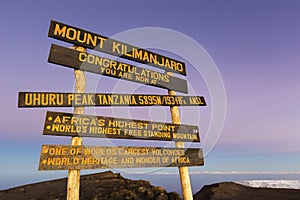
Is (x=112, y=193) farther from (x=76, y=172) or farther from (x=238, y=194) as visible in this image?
(x=238, y=194)

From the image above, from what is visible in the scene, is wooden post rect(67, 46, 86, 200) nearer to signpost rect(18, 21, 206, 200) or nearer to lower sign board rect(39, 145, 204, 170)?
signpost rect(18, 21, 206, 200)

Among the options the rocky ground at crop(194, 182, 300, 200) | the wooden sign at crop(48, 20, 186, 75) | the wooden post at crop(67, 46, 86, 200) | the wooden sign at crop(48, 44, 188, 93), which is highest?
the wooden sign at crop(48, 20, 186, 75)

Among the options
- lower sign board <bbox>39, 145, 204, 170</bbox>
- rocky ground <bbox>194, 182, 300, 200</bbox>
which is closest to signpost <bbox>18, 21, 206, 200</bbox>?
lower sign board <bbox>39, 145, 204, 170</bbox>

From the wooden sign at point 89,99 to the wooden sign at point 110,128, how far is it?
→ 1.07 ft

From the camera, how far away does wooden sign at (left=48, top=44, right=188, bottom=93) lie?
246 inches

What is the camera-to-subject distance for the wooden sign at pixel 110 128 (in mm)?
5730

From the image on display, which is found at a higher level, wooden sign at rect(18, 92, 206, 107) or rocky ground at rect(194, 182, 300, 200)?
wooden sign at rect(18, 92, 206, 107)

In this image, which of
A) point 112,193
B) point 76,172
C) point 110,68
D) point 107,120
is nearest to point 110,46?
point 110,68

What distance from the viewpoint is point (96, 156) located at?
598 cm

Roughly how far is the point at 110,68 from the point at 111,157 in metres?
2.46

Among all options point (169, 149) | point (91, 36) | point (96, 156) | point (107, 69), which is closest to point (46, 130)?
point (96, 156)

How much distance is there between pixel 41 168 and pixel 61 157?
459mm

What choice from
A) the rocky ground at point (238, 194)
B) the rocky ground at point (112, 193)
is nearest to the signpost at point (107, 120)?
the rocky ground at point (112, 193)

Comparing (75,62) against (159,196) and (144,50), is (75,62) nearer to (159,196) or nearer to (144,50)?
(144,50)
